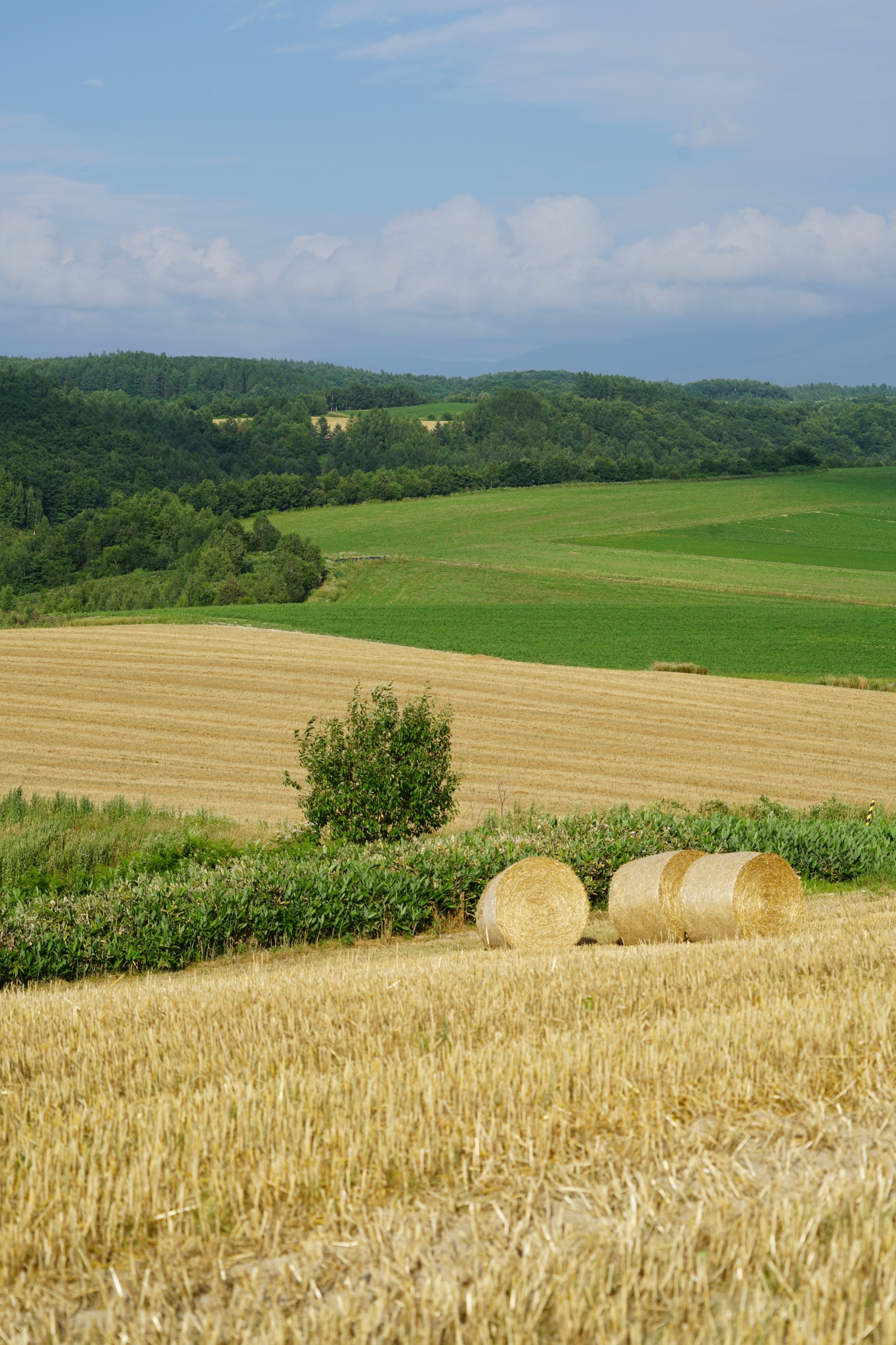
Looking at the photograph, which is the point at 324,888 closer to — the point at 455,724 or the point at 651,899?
the point at 651,899

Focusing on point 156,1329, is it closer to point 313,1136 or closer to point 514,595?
point 313,1136

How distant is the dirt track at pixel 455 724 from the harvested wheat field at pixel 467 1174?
17.1 m

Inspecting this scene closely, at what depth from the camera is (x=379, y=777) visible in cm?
1986

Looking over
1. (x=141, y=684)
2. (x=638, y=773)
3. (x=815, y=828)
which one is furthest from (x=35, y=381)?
(x=815, y=828)

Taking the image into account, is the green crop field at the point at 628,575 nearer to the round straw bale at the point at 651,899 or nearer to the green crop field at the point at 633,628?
the green crop field at the point at 633,628

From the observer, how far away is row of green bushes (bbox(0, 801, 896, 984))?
1325 centimetres

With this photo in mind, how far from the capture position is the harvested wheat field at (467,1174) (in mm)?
3396

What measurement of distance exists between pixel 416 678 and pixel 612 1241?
119 feet

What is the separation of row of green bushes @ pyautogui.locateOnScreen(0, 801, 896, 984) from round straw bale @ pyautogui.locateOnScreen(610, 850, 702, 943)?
263 centimetres

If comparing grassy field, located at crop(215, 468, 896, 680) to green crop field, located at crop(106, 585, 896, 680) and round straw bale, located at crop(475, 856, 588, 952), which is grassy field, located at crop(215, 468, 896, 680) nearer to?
green crop field, located at crop(106, 585, 896, 680)

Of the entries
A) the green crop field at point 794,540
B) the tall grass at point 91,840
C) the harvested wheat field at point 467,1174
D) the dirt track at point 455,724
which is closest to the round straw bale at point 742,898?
the harvested wheat field at point 467,1174

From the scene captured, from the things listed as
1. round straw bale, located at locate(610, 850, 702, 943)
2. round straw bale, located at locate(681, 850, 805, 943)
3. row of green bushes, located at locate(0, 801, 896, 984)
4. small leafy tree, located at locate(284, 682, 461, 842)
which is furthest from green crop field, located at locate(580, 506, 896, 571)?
round straw bale, located at locate(681, 850, 805, 943)

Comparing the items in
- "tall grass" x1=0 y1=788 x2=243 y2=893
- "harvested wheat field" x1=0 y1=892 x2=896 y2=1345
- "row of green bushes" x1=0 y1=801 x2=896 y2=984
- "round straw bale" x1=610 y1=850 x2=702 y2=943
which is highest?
"harvested wheat field" x1=0 y1=892 x2=896 y2=1345

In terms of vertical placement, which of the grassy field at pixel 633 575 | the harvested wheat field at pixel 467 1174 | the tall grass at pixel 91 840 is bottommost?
the tall grass at pixel 91 840
